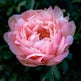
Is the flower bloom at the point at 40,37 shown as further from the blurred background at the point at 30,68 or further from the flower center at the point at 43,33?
the blurred background at the point at 30,68

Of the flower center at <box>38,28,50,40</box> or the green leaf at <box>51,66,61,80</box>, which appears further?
the green leaf at <box>51,66,61,80</box>

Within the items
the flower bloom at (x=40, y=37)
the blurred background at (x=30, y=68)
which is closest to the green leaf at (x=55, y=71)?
the blurred background at (x=30, y=68)

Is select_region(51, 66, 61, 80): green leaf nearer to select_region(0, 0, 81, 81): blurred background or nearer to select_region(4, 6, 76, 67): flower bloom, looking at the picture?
select_region(0, 0, 81, 81): blurred background

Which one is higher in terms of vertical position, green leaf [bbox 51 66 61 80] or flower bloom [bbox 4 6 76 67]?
flower bloom [bbox 4 6 76 67]

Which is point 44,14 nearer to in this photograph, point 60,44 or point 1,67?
point 60,44

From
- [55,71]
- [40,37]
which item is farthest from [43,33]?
[55,71]

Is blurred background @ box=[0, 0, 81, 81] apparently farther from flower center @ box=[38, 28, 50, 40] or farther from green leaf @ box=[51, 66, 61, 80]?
flower center @ box=[38, 28, 50, 40]

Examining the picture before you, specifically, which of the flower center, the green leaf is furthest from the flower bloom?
the green leaf
